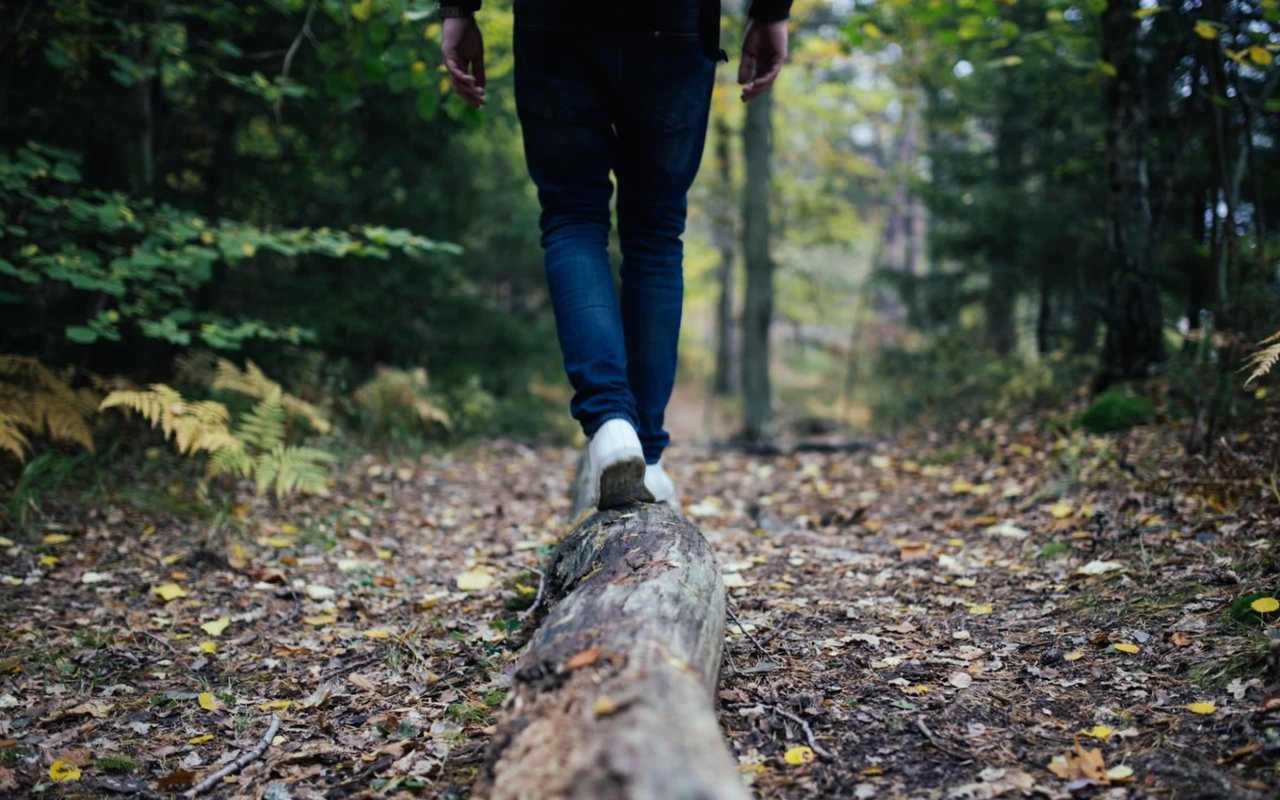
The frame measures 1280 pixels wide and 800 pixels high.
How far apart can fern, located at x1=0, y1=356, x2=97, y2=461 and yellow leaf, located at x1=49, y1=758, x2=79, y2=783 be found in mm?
2218

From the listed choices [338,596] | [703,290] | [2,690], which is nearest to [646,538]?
[338,596]

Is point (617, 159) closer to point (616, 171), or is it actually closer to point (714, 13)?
point (616, 171)

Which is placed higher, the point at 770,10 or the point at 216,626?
the point at 770,10

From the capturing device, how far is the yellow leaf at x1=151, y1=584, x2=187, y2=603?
109 inches

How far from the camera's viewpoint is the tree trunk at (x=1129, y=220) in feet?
15.3

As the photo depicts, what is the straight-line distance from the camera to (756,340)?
7.84 metres

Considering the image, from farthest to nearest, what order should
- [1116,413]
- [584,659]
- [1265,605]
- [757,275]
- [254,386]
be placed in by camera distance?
[757,275] → [254,386] → [1116,413] → [1265,605] → [584,659]

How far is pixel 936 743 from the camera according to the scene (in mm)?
1643

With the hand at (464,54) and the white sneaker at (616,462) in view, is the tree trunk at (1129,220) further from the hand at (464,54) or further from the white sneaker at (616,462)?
the hand at (464,54)

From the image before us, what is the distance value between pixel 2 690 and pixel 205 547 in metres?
1.04

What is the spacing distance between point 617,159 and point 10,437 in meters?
2.85

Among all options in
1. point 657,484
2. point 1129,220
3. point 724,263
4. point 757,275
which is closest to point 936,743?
point 657,484

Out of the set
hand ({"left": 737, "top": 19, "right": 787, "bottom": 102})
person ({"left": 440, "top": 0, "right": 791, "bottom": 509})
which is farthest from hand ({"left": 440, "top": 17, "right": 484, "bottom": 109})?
hand ({"left": 737, "top": 19, "right": 787, "bottom": 102})

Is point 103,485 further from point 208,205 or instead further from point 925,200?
point 925,200
